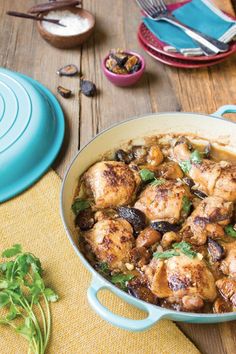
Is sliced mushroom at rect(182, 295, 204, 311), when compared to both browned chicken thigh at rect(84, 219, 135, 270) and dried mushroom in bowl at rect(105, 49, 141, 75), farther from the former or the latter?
dried mushroom in bowl at rect(105, 49, 141, 75)

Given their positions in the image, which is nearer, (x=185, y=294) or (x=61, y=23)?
(x=185, y=294)

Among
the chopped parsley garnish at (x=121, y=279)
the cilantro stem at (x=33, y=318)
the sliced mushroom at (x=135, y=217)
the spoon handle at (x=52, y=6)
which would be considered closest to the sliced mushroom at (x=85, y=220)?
the sliced mushroom at (x=135, y=217)

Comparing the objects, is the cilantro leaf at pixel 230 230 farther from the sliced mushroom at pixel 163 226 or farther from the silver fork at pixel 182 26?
the silver fork at pixel 182 26

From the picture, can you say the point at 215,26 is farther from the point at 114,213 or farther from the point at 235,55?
the point at 114,213

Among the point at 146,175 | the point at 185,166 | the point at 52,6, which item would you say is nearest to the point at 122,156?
the point at 146,175

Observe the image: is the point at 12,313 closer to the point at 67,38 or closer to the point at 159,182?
the point at 159,182

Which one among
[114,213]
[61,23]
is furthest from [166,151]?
[61,23]
